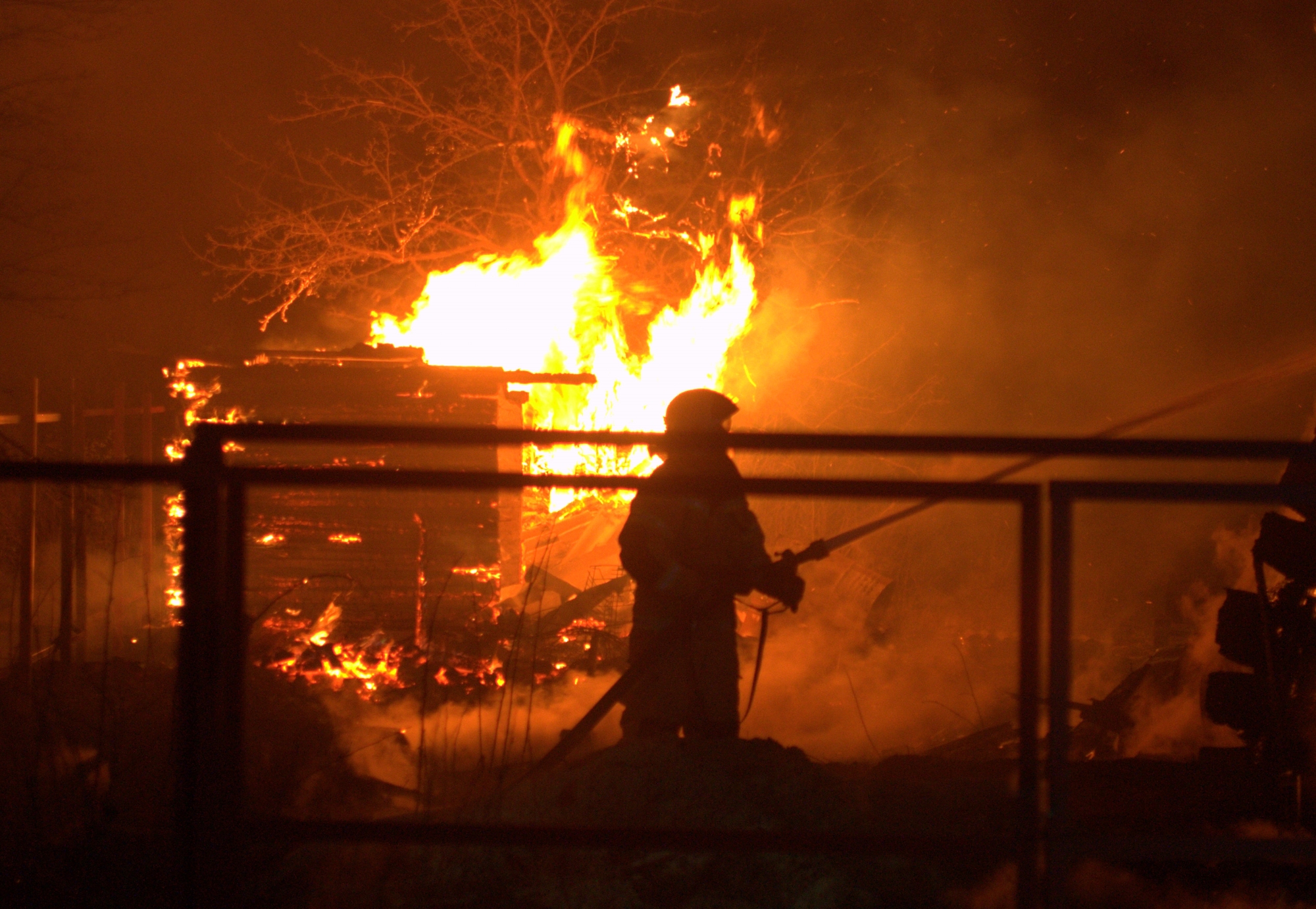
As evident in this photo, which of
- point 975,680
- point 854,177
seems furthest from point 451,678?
point 854,177

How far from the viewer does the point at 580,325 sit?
500 inches

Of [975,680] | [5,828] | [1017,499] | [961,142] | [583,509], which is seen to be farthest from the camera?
[961,142]

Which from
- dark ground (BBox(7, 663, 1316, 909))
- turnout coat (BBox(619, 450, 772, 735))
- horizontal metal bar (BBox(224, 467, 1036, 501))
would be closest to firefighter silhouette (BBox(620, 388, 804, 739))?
turnout coat (BBox(619, 450, 772, 735))

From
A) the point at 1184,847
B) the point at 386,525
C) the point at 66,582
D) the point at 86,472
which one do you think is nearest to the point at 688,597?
the point at 1184,847

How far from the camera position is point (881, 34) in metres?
13.9

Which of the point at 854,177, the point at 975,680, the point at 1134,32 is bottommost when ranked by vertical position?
the point at 975,680

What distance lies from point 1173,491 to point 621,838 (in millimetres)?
1537

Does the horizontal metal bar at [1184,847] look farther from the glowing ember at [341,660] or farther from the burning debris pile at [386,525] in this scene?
the glowing ember at [341,660]

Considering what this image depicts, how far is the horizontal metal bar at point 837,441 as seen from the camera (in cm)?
236

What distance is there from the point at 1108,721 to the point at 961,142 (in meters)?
9.22

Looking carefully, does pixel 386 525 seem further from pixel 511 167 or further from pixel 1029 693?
pixel 1029 693

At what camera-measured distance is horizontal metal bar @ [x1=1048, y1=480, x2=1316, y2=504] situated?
2406mm

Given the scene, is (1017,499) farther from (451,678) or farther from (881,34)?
(881,34)

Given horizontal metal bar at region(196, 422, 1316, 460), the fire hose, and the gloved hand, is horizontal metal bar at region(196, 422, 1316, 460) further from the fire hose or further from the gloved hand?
the gloved hand
